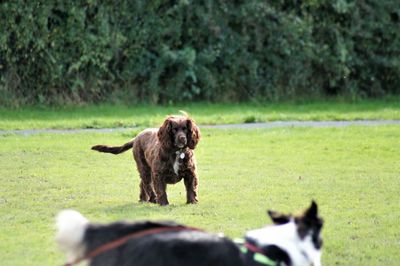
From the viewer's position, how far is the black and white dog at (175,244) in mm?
6246

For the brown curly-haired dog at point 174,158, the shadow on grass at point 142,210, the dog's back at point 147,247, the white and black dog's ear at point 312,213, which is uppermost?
the white and black dog's ear at point 312,213

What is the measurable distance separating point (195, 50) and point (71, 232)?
21.4m

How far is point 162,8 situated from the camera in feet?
89.1

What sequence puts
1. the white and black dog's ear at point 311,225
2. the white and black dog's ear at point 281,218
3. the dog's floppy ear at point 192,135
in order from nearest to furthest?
the white and black dog's ear at point 311,225 → the white and black dog's ear at point 281,218 → the dog's floppy ear at point 192,135

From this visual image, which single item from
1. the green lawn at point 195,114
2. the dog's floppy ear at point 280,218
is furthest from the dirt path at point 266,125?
the dog's floppy ear at point 280,218

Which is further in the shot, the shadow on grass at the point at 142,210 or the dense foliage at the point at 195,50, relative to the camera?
the dense foliage at the point at 195,50

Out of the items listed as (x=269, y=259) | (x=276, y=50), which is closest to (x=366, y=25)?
(x=276, y=50)

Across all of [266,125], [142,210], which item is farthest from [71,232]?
[266,125]

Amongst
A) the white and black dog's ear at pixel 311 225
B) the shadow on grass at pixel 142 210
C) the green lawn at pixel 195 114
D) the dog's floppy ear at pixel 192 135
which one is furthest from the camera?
the green lawn at pixel 195 114

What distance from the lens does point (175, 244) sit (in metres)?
6.28

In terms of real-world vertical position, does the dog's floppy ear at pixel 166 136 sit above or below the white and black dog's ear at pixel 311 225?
below

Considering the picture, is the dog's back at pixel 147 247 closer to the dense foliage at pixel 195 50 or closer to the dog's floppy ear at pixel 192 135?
the dog's floppy ear at pixel 192 135

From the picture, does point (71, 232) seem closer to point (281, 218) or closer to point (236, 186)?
point (281, 218)

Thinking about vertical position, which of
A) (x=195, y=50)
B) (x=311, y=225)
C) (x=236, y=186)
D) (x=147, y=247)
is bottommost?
(x=236, y=186)
